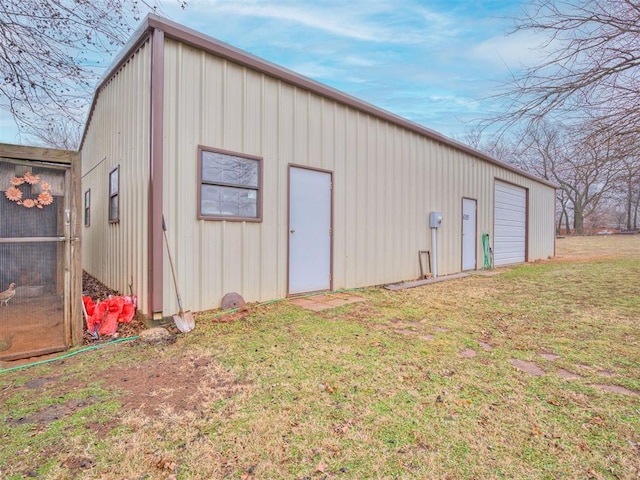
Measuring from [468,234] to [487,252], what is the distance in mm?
1203

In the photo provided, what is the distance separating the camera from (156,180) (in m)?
3.84

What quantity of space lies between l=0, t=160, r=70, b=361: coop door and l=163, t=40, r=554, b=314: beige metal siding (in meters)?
1.02

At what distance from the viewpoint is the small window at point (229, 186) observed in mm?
4309

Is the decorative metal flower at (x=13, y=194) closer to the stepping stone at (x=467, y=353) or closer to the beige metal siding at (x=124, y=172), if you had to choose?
the beige metal siding at (x=124, y=172)

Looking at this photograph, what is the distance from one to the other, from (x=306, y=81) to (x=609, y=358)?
16.1 ft

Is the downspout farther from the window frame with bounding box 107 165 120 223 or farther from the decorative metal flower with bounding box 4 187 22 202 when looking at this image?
the window frame with bounding box 107 165 120 223

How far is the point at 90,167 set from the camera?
7844 millimetres

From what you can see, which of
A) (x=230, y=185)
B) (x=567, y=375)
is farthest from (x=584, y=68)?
(x=230, y=185)

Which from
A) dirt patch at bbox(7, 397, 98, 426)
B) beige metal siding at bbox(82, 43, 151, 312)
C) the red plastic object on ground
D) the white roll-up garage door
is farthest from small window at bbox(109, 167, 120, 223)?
the white roll-up garage door

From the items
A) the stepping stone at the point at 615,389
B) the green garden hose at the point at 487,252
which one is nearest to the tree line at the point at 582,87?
the stepping stone at the point at 615,389

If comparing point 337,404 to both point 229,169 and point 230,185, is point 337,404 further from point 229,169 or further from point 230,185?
point 229,169

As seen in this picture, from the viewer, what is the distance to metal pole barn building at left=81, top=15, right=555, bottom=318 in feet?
13.1

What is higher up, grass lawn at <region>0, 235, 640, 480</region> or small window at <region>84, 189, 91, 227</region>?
small window at <region>84, 189, 91, 227</region>

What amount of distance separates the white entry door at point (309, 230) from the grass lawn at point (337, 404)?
1484 millimetres
